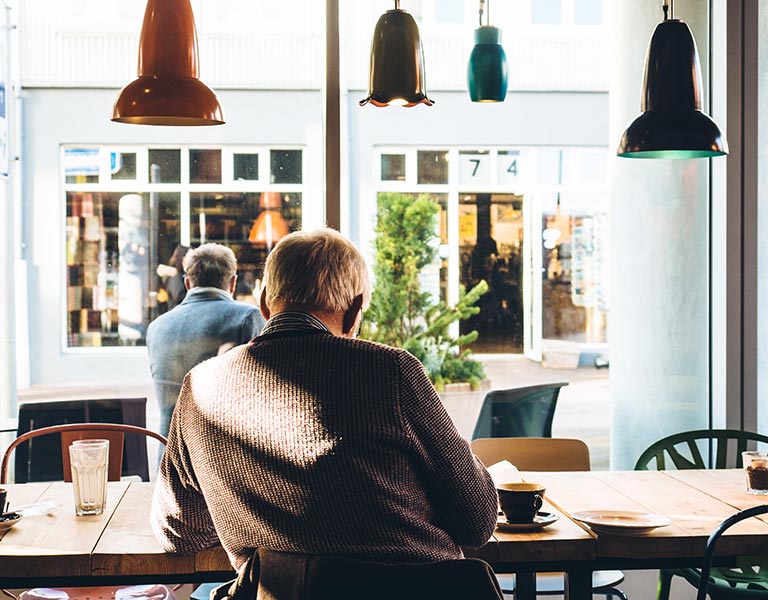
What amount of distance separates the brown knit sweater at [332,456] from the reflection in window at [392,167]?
2.53 m

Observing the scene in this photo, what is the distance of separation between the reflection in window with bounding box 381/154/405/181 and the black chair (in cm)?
285

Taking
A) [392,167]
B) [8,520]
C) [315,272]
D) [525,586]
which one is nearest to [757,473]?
[525,586]

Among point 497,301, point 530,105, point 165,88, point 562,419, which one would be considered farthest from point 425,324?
point 165,88

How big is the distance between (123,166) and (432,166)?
4.32 feet

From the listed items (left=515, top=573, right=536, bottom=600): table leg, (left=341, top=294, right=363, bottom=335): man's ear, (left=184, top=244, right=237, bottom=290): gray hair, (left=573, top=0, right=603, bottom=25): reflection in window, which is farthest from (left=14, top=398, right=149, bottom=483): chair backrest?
(left=573, top=0, right=603, bottom=25): reflection in window

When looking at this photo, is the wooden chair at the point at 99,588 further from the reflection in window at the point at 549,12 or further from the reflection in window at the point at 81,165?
the reflection in window at the point at 549,12

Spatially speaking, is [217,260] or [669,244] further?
[669,244]

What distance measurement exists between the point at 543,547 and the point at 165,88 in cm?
142

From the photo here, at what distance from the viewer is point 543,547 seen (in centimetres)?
213

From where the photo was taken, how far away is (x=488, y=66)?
3.41 m

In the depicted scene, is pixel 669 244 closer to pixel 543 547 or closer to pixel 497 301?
pixel 497 301

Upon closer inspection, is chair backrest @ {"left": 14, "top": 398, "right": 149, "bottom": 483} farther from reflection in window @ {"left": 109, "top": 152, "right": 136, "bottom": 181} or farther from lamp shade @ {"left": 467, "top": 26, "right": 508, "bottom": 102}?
lamp shade @ {"left": 467, "top": 26, "right": 508, "bottom": 102}

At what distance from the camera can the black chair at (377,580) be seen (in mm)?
1563

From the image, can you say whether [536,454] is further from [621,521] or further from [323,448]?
[323,448]
